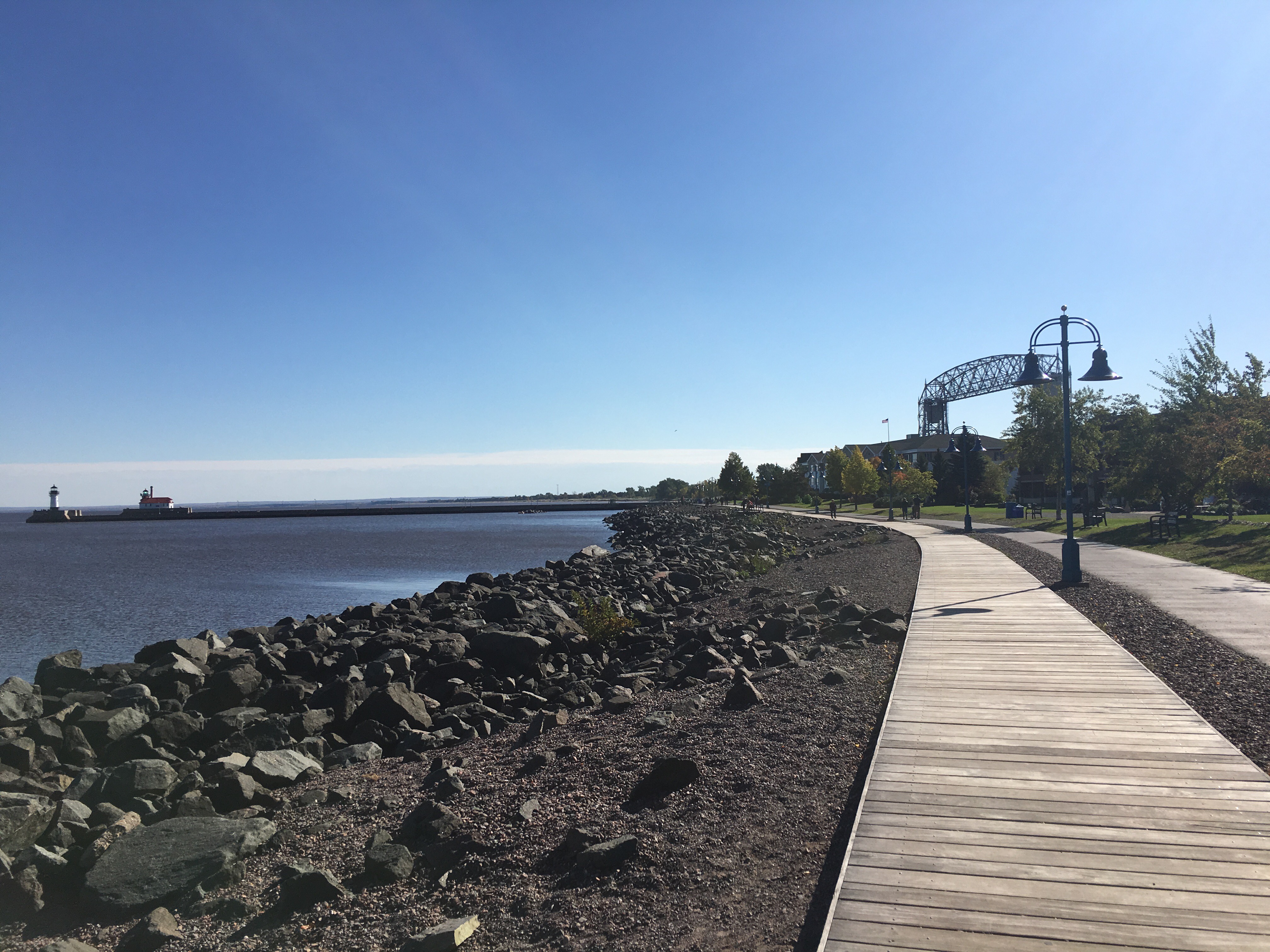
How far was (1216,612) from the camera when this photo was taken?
12.6 meters

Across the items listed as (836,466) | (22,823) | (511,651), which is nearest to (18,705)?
(22,823)

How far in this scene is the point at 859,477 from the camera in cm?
6831

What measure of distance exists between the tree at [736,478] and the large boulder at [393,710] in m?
87.8

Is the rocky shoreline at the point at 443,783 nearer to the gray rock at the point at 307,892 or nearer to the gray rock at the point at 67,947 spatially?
the gray rock at the point at 307,892

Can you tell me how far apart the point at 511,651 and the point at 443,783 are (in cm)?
631

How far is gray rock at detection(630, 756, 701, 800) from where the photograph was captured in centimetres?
632

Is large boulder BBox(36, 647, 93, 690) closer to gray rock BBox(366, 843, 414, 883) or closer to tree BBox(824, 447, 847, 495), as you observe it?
gray rock BBox(366, 843, 414, 883)

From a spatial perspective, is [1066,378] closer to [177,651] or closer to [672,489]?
[177,651]

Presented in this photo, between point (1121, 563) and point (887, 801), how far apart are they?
17.8 m

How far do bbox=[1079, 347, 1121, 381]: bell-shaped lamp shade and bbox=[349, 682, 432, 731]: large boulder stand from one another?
13877 millimetres

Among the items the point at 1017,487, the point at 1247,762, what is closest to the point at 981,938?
the point at 1247,762

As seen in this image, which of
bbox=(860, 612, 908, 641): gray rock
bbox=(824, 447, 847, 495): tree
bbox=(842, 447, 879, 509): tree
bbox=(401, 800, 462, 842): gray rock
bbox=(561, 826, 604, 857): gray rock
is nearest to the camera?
bbox=(561, 826, 604, 857): gray rock

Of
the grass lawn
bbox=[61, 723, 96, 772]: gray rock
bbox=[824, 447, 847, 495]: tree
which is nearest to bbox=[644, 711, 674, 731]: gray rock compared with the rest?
bbox=[61, 723, 96, 772]: gray rock

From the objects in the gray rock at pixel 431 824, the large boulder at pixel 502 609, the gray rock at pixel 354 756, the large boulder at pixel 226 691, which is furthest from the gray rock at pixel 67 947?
the large boulder at pixel 502 609
